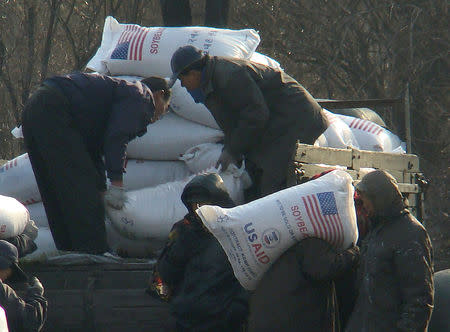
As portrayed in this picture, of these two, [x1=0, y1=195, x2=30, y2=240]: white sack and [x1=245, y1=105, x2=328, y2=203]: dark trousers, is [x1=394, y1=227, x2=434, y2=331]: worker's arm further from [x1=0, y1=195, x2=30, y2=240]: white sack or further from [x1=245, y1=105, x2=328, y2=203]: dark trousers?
[x1=0, y1=195, x2=30, y2=240]: white sack

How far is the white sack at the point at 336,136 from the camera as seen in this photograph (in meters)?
7.03

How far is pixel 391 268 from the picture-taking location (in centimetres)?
429

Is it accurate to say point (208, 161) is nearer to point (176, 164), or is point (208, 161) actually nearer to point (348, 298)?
point (176, 164)

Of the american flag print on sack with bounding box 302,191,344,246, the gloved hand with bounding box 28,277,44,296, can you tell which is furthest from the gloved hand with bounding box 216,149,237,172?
the american flag print on sack with bounding box 302,191,344,246

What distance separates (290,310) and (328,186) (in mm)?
566

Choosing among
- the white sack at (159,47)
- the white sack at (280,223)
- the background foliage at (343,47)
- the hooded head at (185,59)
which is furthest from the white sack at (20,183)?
the background foliage at (343,47)

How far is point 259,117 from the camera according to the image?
6.17 meters

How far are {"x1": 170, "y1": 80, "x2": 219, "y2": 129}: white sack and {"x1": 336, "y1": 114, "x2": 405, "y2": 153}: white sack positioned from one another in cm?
141

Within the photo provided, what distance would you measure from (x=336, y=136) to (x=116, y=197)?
5.56 ft

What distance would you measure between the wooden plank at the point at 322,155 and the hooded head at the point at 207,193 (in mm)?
597

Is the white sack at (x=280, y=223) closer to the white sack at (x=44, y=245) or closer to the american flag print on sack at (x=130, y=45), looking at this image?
the white sack at (x=44, y=245)

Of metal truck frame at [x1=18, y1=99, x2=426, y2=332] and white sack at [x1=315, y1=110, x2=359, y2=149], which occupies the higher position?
white sack at [x1=315, y1=110, x2=359, y2=149]

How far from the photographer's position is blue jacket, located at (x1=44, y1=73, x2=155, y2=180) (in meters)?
6.24

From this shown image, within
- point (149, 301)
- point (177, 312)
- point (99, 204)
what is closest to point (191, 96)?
point (99, 204)
